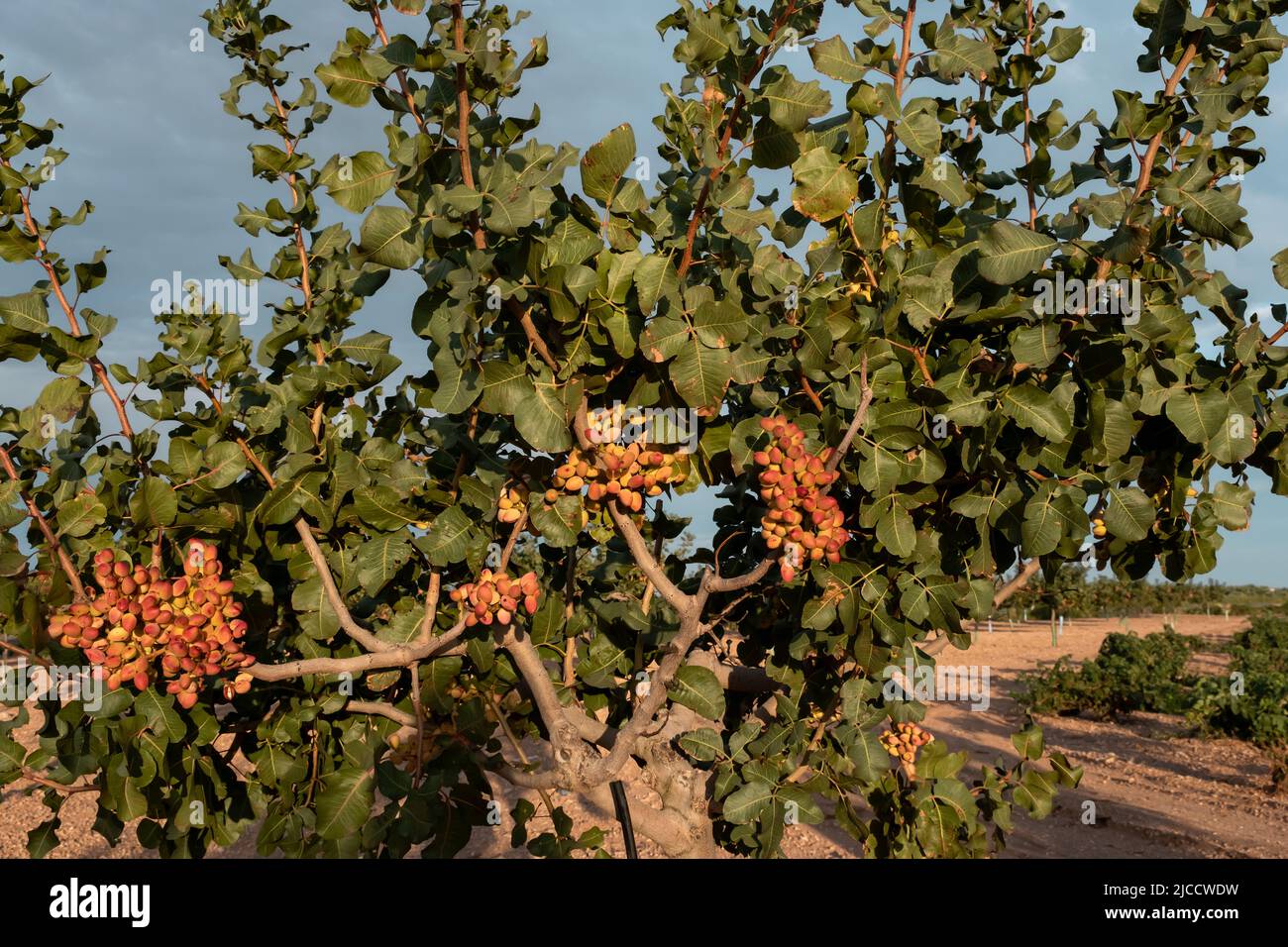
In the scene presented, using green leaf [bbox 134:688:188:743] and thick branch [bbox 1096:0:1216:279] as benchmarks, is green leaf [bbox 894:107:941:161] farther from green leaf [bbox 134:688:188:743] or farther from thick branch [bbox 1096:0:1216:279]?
green leaf [bbox 134:688:188:743]

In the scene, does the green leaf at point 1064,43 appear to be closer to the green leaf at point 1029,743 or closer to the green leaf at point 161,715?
the green leaf at point 1029,743

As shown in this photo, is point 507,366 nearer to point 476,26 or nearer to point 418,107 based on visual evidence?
point 418,107

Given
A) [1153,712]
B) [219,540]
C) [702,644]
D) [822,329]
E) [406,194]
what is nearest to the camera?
[406,194]

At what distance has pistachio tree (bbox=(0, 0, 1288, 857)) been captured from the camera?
215 cm

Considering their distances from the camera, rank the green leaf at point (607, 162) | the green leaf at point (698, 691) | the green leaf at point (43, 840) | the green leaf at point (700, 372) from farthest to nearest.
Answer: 1. the green leaf at point (43, 840)
2. the green leaf at point (698, 691)
3. the green leaf at point (700, 372)
4. the green leaf at point (607, 162)

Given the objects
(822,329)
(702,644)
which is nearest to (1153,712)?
(702,644)

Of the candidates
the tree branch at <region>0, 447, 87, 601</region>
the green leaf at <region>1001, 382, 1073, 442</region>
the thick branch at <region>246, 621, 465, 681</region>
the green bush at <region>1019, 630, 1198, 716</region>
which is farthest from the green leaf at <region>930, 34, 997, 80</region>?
the green bush at <region>1019, 630, 1198, 716</region>

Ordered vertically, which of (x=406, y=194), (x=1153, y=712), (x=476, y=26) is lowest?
(x=1153, y=712)

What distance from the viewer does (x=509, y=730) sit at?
2955 mm

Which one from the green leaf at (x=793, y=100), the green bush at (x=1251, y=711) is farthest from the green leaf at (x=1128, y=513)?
the green bush at (x=1251, y=711)

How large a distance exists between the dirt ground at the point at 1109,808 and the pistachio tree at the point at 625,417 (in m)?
4.12

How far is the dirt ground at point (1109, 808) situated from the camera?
885cm

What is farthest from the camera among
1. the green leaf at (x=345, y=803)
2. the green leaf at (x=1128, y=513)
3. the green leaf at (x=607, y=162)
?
the green leaf at (x=345, y=803)
